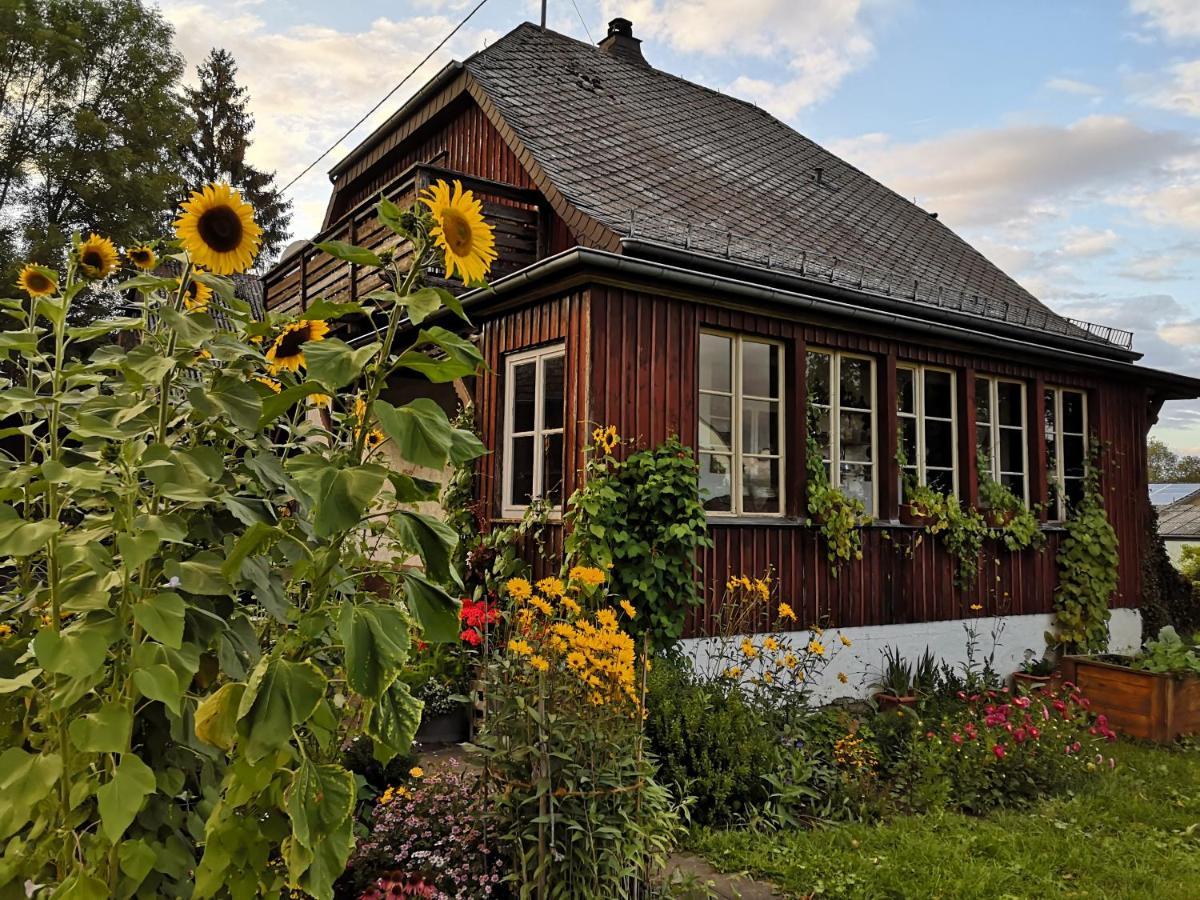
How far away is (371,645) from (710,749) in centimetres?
340

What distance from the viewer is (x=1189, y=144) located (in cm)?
918

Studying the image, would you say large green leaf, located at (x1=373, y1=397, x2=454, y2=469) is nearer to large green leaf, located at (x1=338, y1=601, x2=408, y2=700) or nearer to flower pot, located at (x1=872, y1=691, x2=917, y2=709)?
large green leaf, located at (x1=338, y1=601, x2=408, y2=700)

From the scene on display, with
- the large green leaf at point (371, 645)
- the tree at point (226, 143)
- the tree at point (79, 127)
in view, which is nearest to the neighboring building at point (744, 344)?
the large green leaf at point (371, 645)

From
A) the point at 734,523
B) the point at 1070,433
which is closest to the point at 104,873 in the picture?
the point at 734,523

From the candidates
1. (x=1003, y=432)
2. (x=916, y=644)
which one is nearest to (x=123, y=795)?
(x=916, y=644)

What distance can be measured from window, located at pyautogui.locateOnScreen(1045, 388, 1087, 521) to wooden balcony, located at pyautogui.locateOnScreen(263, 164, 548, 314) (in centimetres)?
566

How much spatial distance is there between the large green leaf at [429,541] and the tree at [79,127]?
2006 cm

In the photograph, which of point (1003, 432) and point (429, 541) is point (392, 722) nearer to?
point (429, 541)

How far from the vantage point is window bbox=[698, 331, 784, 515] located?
19.8 feet

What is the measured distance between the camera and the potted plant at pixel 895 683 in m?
6.14

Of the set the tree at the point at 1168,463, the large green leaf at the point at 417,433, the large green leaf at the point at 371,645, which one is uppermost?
the tree at the point at 1168,463

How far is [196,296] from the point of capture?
6.75 ft

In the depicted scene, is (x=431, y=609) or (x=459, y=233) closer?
(x=431, y=609)

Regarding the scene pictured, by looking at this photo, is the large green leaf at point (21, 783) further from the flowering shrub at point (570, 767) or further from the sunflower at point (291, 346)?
the flowering shrub at point (570, 767)
